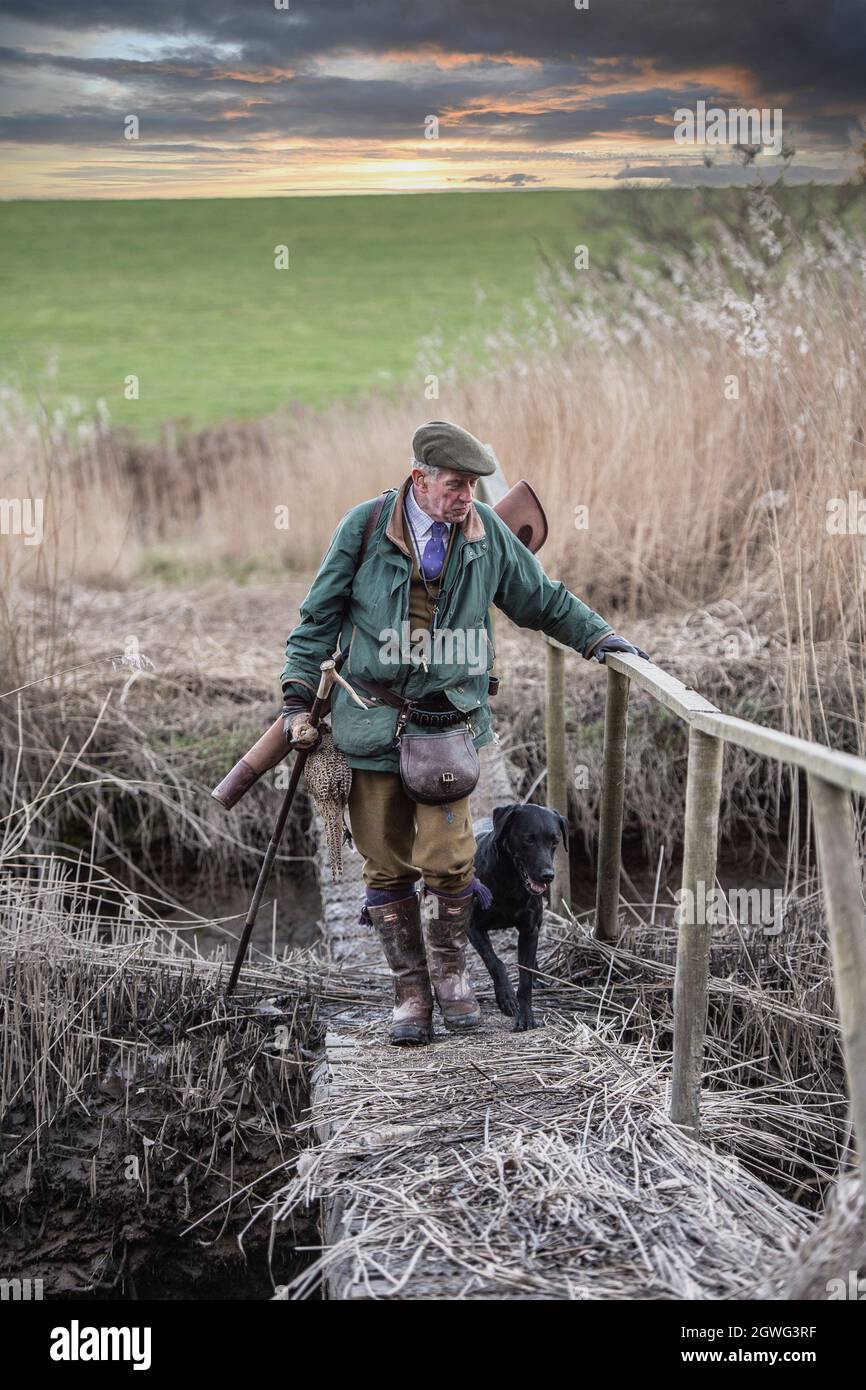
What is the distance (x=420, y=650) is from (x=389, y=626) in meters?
0.11

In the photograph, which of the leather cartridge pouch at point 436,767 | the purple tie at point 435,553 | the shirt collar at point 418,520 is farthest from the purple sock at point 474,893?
the shirt collar at point 418,520

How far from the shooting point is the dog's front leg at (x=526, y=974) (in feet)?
12.3

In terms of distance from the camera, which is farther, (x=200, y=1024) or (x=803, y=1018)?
(x=200, y=1024)

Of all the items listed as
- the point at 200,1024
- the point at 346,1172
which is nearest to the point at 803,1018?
the point at 346,1172

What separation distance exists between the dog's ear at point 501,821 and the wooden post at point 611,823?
0.48 metres

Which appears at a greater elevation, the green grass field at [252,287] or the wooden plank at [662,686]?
the green grass field at [252,287]

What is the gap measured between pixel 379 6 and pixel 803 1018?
1985cm

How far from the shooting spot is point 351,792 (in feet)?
12.1

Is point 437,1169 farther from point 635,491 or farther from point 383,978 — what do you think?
point 635,491

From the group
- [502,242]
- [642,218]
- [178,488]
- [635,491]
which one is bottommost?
[635,491]

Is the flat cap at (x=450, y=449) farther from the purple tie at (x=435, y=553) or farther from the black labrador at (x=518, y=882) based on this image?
A: the black labrador at (x=518, y=882)

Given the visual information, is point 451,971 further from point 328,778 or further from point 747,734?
point 747,734

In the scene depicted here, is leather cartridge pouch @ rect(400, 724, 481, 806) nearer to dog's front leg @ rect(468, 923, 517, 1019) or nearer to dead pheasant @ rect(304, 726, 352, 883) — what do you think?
dead pheasant @ rect(304, 726, 352, 883)

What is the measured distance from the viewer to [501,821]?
3.71 m
